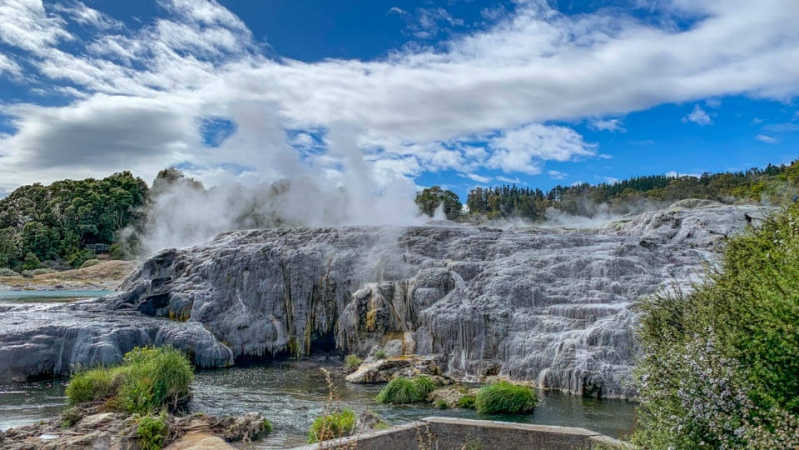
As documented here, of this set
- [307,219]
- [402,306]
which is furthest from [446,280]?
[307,219]

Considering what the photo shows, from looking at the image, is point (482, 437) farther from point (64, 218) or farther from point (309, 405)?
point (64, 218)

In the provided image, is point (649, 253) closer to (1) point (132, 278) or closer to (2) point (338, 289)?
(2) point (338, 289)

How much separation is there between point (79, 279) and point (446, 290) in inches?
2495

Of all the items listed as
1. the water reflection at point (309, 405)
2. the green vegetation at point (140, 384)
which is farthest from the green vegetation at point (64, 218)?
the green vegetation at point (140, 384)

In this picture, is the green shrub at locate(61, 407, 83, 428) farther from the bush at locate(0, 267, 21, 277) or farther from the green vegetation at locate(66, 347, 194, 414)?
the bush at locate(0, 267, 21, 277)

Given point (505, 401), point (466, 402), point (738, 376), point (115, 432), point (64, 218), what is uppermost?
point (64, 218)

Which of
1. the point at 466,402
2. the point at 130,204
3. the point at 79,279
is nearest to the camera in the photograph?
the point at 466,402

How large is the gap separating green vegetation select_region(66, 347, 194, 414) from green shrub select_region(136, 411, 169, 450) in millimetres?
2890

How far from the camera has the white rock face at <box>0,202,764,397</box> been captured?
23531 mm

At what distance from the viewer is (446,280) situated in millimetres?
28625

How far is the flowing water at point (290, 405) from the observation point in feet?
56.9

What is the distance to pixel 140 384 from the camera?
17703mm

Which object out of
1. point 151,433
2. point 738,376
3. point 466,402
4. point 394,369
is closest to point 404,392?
point 466,402

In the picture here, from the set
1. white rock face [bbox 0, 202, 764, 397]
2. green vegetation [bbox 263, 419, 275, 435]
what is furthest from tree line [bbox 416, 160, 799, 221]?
green vegetation [bbox 263, 419, 275, 435]
